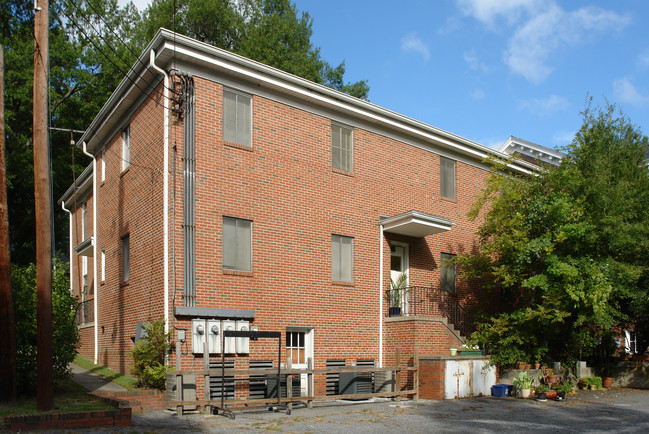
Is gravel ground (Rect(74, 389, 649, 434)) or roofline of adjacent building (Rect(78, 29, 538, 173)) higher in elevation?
roofline of adjacent building (Rect(78, 29, 538, 173))

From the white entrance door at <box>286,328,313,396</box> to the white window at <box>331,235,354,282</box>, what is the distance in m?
1.80

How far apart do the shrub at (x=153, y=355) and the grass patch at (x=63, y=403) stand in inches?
48.7

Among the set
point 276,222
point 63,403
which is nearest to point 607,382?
point 276,222

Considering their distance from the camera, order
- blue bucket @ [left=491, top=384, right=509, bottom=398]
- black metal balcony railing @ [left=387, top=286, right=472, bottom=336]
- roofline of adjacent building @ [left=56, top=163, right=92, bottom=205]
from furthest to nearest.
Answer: roofline of adjacent building @ [left=56, top=163, right=92, bottom=205] < black metal balcony railing @ [left=387, top=286, right=472, bottom=336] < blue bucket @ [left=491, top=384, right=509, bottom=398]

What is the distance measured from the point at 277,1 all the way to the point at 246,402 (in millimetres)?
35605

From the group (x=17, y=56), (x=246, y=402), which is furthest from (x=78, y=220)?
(x=246, y=402)

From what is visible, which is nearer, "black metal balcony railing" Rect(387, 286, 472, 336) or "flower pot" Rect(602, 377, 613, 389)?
"black metal balcony railing" Rect(387, 286, 472, 336)

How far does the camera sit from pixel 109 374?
54.2 feet

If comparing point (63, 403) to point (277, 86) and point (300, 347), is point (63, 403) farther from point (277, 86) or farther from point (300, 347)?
point (277, 86)

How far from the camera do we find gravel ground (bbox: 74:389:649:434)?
11.1 meters

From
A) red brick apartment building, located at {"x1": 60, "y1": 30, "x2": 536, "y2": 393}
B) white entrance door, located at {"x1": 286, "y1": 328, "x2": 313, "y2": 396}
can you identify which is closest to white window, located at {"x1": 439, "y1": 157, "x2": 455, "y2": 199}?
red brick apartment building, located at {"x1": 60, "y1": 30, "x2": 536, "y2": 393}

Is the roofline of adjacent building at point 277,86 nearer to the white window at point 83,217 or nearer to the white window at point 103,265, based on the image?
the white window at point 103,265

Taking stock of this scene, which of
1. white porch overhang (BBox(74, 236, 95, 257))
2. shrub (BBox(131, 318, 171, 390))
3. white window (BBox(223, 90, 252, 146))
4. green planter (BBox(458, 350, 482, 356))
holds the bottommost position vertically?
green planter (BBox(458, 350, 482, 356))

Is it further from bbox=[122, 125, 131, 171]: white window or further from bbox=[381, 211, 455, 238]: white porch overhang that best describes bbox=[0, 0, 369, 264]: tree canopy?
bbox=[381, 211, 455, 238]: white porch overhang
